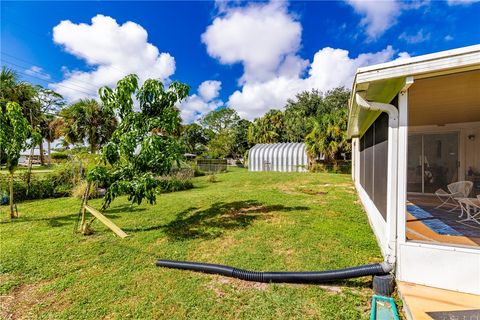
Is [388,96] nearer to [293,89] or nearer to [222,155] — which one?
[222,155]

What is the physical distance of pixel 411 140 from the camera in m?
8.05

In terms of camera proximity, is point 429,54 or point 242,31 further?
point 242,31

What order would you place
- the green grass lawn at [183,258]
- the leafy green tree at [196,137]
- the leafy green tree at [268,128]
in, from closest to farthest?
the green grass lawn at [183,258] < the leafy green tree at [268,128] < the leafy green tree at [196,137]

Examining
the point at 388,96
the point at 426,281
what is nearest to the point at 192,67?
the point at 388,96

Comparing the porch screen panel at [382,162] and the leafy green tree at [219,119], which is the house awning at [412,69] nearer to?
the porch screen panel at [382,162]

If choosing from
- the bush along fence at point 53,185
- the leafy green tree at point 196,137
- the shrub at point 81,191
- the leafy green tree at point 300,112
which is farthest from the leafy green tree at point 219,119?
the shrub at point 81,191

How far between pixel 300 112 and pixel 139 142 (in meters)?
32.5

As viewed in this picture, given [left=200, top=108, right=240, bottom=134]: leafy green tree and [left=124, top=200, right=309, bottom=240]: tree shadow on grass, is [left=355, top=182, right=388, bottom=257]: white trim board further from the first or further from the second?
[left=200, top=108, right=240, bottom=134]: leafy green tree

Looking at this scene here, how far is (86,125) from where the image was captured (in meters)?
21.8

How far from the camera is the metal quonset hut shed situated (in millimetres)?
21531

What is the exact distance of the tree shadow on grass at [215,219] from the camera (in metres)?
5.19

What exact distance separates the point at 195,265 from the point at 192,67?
2149 cm

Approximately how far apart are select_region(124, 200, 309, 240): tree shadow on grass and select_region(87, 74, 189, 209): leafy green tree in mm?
1080

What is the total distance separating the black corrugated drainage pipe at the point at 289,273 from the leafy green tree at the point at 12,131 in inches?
222
